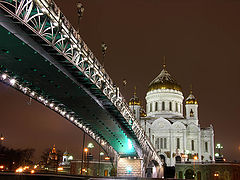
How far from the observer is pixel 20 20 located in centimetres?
1738

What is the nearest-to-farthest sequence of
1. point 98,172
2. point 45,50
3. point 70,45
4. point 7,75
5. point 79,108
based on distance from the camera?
1. point 45,50
2. point 70,45
3. point 7,75
4. point 79,108
5. point 98,172

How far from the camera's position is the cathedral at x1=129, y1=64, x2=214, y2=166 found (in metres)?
86.7

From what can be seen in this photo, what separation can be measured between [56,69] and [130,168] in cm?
3529

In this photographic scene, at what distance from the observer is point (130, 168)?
5606 cm

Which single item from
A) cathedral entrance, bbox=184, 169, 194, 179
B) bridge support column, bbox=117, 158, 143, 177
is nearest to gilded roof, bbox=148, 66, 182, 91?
cathedral entrance, bbox=184, 169, 194, 179

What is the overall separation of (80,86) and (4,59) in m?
→ 7.93

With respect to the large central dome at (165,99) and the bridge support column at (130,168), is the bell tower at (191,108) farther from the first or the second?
the bridge support column at (130,168)

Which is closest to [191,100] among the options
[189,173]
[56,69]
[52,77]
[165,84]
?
[165,84]

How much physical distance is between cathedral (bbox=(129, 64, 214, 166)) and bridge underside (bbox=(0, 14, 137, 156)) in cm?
4497

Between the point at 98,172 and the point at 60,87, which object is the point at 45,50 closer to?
the point at 60,87

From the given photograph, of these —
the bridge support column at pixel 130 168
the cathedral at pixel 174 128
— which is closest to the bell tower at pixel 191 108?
the cathedral at pixel 174 128

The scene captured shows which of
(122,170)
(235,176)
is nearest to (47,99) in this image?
(122,170)

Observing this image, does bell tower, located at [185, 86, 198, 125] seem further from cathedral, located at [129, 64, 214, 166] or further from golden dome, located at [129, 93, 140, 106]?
golden dome, located at [129, 93, 140, 106]

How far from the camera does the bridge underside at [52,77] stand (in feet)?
67.2
